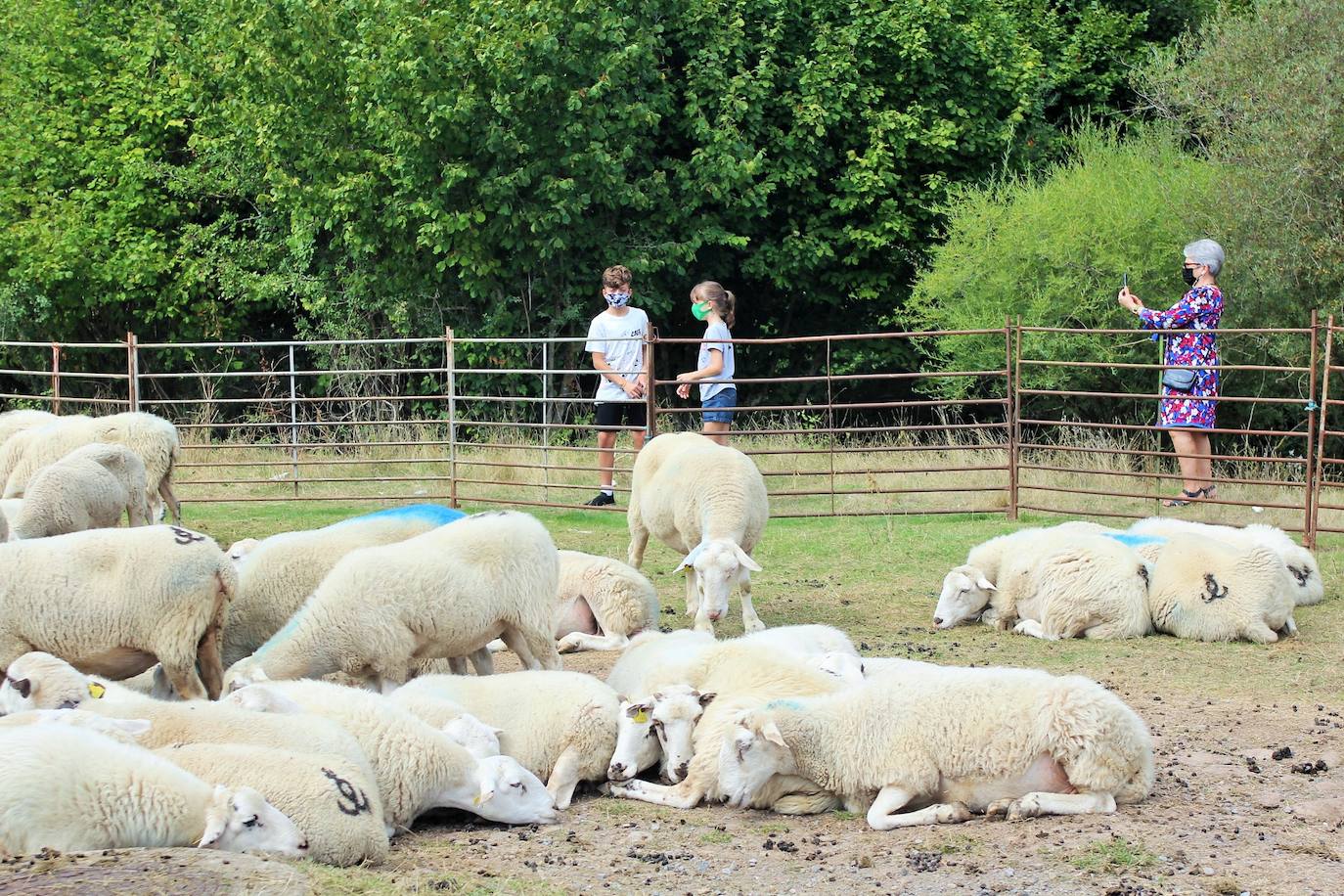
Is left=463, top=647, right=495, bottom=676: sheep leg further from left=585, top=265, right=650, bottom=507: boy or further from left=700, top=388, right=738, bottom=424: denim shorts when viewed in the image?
left=585, top=265, right=650, bottom=507: boy

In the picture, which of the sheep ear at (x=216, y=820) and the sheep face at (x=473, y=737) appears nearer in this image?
the sheep ear at (x=216, y=820)

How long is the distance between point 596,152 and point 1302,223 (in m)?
7.91

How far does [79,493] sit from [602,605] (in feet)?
11.2

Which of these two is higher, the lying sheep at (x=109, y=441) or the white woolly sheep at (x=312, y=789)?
the lying sheep at (x=109, y=441)

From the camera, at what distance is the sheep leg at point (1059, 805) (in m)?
5.21

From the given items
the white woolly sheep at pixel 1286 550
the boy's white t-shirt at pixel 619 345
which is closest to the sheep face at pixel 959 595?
the white woolly sheep at pixel 1286 550

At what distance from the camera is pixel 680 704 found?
19.1ft

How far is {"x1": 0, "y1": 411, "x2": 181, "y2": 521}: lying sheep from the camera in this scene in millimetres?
11094

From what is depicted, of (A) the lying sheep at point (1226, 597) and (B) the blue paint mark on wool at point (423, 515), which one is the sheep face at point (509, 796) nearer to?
(B) the blue paint mark on wool at point (423, 515)

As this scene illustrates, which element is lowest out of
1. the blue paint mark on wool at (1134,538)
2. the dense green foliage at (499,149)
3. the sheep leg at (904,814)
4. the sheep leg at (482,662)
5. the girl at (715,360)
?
the sheep leg at (904,814)

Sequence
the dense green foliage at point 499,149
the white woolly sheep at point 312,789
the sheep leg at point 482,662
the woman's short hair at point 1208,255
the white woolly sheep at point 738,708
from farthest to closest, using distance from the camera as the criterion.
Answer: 1. the dense green foliage at point 499,149
2. the woman's short hair at point 1208,255
3. the sheep leg at point 482,662
4. the white woolly sheep at point 738,708
5. the white woolly sheep at point 312,789

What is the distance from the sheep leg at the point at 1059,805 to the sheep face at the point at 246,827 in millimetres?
2516

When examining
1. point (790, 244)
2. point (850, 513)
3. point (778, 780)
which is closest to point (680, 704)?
point (778, 780)

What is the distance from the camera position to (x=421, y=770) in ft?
17.5
